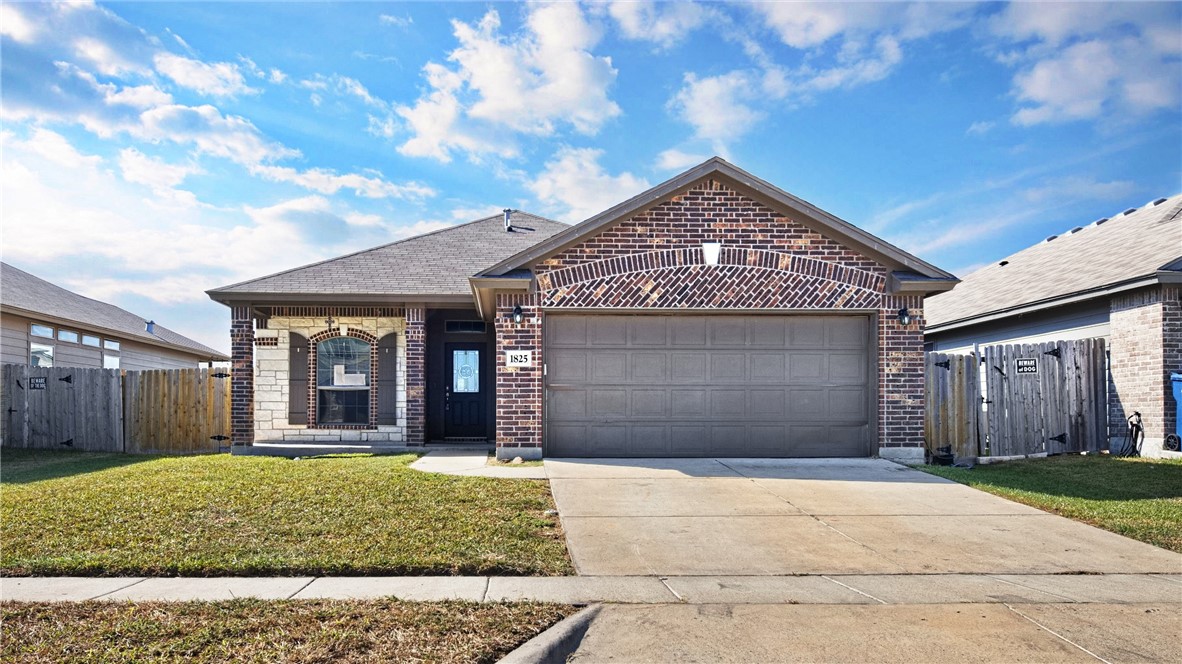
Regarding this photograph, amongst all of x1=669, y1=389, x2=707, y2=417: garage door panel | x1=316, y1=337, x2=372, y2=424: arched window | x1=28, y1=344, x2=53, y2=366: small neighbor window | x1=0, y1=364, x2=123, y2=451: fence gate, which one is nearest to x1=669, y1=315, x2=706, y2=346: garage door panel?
x1=669, y1=389, x2=707, y2=417: garage door panel

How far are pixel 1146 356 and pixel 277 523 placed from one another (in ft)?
42.5

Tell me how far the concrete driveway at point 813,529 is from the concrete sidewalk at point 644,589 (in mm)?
250

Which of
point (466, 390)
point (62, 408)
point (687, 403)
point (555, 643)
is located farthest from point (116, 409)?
point (555, 643)

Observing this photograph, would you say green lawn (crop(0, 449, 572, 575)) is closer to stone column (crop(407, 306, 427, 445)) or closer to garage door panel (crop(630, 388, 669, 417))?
garage door panel (crop(630, 388, 669, 417))

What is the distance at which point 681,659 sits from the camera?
3971 mm

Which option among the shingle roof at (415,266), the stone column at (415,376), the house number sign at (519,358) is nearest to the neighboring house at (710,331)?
the house number sign at (519,358)

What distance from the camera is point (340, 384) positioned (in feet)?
46.6

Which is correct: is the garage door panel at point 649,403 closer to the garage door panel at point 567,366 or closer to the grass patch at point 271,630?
the garage door panel at point 567,366

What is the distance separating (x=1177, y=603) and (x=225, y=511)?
795 centimetres

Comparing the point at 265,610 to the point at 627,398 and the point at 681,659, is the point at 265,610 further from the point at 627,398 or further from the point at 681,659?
the point at 627,398

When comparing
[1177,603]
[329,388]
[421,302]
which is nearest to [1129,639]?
[1177,603]

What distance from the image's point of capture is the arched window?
1423cm

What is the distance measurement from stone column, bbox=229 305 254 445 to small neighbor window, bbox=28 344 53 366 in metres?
7.75

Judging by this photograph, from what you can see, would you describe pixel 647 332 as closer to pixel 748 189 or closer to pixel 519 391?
pixel 519 391
